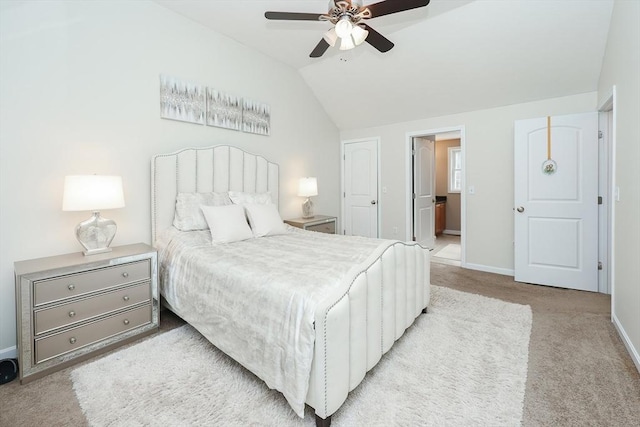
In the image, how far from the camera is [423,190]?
5.16 meters

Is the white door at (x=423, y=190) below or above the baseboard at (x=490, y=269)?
above

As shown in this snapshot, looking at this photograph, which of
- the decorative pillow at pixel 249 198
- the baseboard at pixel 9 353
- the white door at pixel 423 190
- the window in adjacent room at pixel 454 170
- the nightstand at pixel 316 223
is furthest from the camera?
the window in adjacent room at pixel 454 170

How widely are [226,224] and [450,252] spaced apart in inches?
163

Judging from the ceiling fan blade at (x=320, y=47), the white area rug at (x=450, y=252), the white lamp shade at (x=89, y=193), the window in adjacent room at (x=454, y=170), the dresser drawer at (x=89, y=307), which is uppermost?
the ceiling fan blade at (x=320, y=47)

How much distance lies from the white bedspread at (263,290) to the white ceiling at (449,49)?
2.31 m

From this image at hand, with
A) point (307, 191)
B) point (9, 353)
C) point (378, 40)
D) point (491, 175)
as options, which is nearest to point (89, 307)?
point (9, 353)

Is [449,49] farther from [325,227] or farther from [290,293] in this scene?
[290,293]

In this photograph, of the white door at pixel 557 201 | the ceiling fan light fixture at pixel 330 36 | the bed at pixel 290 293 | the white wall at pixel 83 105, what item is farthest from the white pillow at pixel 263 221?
the white door at pixel 557 201

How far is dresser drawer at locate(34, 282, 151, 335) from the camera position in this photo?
1.83m

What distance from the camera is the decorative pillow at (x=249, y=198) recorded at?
10.4 feet

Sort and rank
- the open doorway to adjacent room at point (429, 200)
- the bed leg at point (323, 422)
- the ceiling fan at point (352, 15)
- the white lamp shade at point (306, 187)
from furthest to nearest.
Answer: the open doorway to adjacent room at point (429, 200)
the white lamp shade at point (306, 187)
the ceiling fan at point (352, 15)
the bed leg at point (323, 422)

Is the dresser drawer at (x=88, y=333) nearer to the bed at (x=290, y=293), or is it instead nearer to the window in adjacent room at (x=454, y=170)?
the bed at (x=290, y=293)

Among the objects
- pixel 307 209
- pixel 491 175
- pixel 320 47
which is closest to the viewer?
pixel 320 47

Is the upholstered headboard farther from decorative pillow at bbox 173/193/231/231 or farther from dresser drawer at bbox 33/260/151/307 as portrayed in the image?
dresser drawer at bbox 33/260/151/307
